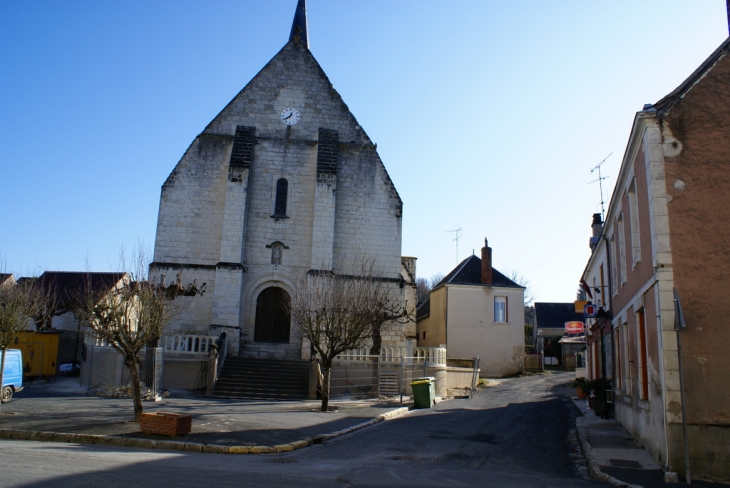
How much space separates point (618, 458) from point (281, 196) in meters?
18.8

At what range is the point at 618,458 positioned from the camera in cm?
1027

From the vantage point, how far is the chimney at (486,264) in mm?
35656

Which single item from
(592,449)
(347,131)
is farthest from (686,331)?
(347,131)

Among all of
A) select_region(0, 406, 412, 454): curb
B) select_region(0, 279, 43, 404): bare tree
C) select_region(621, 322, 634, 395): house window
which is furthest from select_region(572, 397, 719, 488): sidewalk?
select_region(0, 279, 43, 404): bare tree

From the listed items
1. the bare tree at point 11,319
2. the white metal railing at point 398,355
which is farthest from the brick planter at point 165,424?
the white metal railing at point 398,355

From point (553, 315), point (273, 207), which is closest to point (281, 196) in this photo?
point (273, 207)

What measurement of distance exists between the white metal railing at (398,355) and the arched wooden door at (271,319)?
3.59 metres

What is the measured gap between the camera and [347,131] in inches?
1080

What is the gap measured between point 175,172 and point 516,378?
20421 mm

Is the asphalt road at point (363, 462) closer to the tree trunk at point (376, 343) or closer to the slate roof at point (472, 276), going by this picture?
the tree trunk at point (376, 343)

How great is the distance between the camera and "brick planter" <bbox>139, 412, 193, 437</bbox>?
11078 millimetres

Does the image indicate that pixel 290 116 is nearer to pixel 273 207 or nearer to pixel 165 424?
pixel 273 207

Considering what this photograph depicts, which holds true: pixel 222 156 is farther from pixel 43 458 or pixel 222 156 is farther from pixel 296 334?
pixel 43 458

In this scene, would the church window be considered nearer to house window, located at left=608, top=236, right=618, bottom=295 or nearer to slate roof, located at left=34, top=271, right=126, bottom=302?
slate roof, located at left=34, top=271, right=126, bottom=302
